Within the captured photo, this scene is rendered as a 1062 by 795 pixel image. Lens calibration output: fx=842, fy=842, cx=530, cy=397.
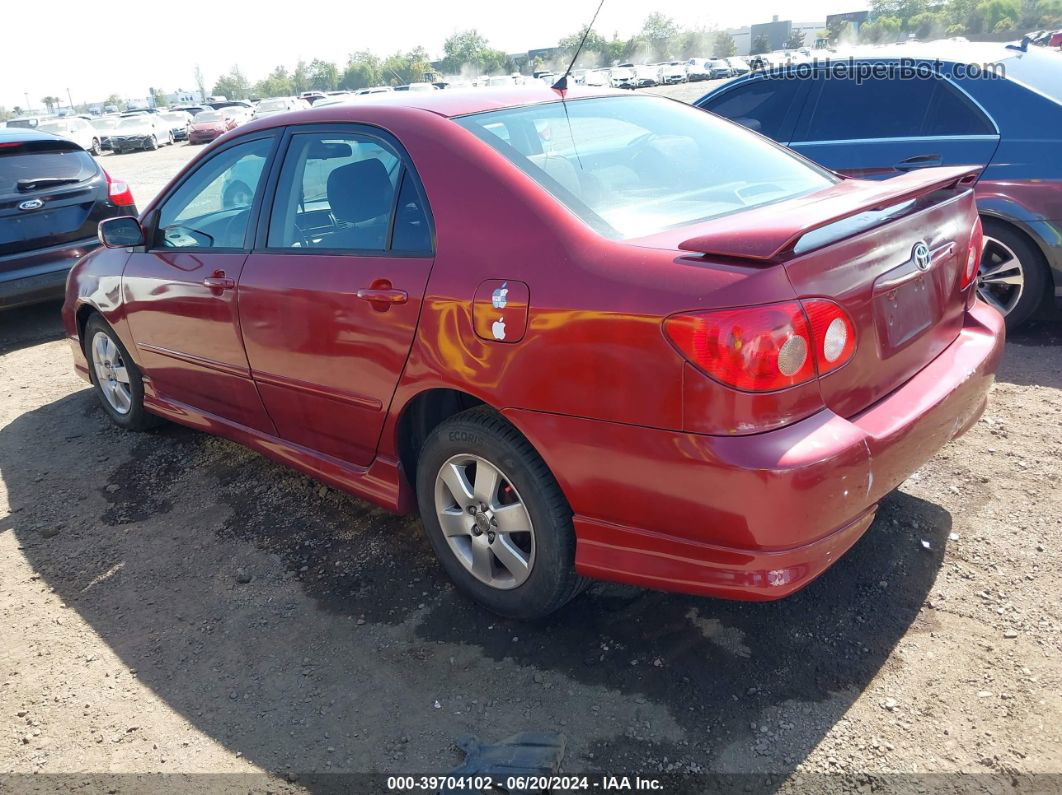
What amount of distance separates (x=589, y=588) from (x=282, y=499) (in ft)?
5.44

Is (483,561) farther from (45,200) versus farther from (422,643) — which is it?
(45,200)

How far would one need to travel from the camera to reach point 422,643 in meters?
2.83

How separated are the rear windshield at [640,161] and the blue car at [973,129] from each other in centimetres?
220

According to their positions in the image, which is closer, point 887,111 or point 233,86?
point 887,111

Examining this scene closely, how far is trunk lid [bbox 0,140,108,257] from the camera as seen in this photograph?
6.61 m

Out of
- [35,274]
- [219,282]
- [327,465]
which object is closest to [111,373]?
[219,282]

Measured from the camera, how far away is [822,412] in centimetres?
223

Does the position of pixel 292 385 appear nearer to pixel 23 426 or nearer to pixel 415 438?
pixel 415 438

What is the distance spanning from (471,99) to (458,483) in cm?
142

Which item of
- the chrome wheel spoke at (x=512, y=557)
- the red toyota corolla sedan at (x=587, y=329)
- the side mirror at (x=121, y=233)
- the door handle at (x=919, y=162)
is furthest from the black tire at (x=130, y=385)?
the door handle at (x=919, y=162)

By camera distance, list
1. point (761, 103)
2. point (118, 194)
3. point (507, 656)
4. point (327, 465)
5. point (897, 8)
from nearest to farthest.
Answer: point (507, 656)
point (327, 465)
point (761, 103)
point (118, 194)
point (897, 8)

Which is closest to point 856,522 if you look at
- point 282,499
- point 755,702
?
point 755,702

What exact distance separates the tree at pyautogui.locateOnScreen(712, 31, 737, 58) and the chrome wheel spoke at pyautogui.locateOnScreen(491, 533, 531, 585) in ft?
330

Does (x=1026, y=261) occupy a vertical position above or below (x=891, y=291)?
below
